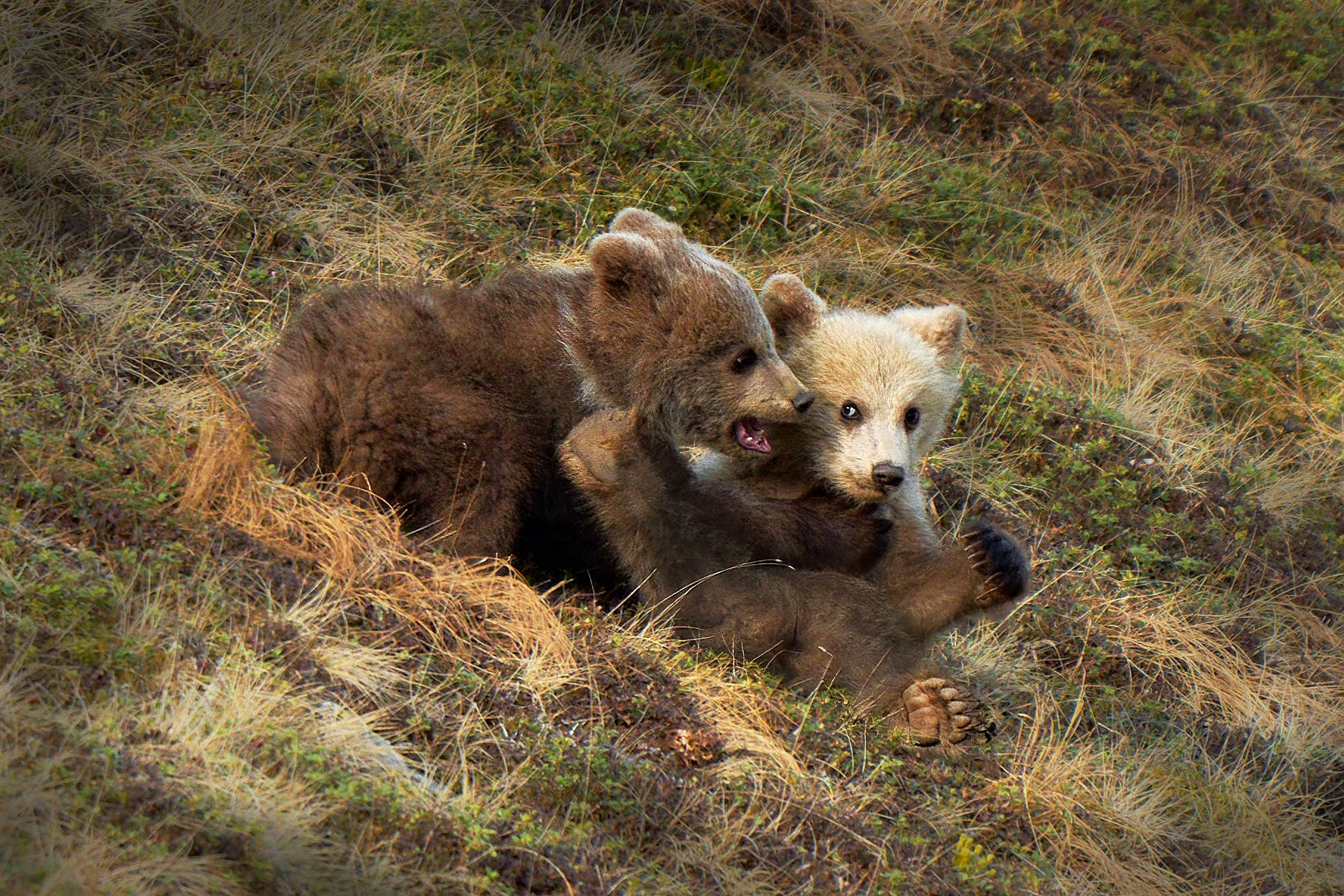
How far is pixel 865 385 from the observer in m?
5.20

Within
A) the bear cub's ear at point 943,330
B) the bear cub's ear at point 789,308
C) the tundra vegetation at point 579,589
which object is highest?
the bear cub's ear at point 943,330

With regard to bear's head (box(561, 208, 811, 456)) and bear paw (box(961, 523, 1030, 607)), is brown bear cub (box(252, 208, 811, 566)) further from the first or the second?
bear paw (box(961, 523, 1030, 607))

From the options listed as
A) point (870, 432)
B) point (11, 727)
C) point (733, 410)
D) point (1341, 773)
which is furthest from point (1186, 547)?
point (11, 727)

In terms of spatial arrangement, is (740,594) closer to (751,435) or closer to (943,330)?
(751,435)

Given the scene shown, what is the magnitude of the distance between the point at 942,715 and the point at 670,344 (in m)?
1.72

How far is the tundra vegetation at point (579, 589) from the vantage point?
3.51 metres

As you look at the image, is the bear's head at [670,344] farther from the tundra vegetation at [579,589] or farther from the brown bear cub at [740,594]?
the tundra vegetation at [579,589]

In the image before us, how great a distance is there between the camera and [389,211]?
258 inches

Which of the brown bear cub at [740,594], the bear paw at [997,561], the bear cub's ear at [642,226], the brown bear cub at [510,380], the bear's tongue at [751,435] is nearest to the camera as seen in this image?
the brown bear cub at [510,380]

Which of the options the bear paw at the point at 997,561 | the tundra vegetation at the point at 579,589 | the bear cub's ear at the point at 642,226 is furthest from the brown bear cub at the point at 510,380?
the bear paw at the point at 997,561

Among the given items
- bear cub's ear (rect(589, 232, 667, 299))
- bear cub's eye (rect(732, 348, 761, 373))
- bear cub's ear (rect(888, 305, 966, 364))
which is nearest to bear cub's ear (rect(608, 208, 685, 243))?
bear cub's ear (rect(589, 232, 667, 299))

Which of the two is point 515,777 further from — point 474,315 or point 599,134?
point 599,134

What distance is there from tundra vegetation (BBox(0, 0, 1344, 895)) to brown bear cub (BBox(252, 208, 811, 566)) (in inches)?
10.3

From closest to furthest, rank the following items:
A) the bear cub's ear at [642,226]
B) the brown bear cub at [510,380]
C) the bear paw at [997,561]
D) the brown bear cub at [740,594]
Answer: the brown bear cub at [510,380] < the brown bear cub at [740,594] < the bear paw at [997,561] < the bear cub's ear at [642,226]
